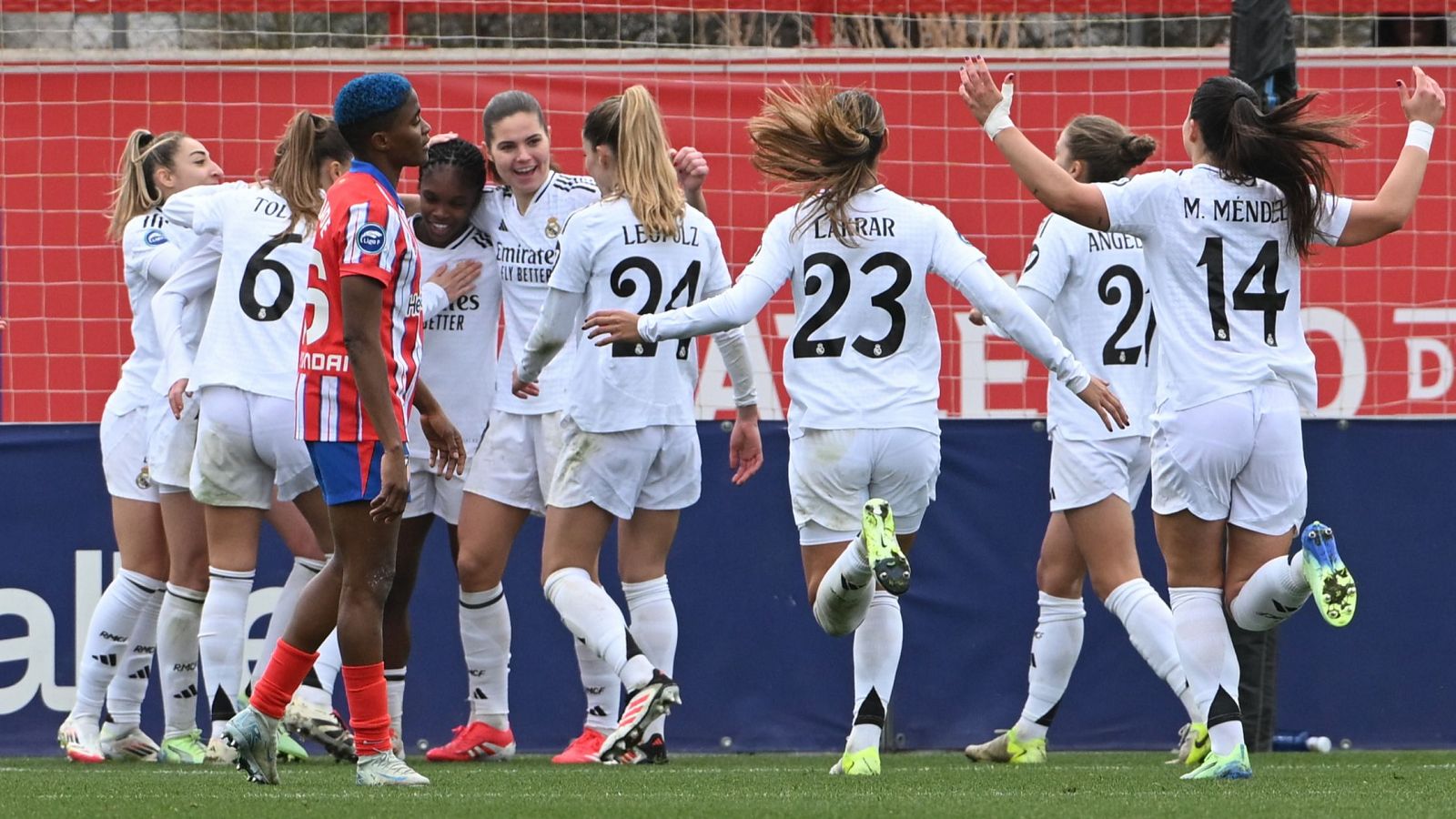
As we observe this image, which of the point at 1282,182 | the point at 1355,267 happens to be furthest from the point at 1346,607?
the point at 1355,267

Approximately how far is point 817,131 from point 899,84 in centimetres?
452

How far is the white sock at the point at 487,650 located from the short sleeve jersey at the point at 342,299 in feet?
6.37

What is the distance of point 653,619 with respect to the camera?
269 inches

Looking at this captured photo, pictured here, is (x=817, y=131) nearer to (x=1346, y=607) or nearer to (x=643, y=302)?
(x=643, y=302)

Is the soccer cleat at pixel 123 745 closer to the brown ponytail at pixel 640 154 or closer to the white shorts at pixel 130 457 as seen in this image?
the white shorts at pixel 130 457

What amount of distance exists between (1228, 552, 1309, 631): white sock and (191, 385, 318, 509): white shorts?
308 centimetres

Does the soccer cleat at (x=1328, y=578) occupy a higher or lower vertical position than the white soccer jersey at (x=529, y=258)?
lower

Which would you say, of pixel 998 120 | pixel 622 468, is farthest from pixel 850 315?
pixel 622 468

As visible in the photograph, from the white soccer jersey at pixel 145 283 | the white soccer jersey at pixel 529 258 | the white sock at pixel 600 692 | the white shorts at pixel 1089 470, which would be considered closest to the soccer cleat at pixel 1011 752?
the white shorts at pixel 1089 470

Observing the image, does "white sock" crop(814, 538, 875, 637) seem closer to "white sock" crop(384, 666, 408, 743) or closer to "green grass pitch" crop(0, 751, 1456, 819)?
"green grass pitch" crop(0, 751, 1456, 819)

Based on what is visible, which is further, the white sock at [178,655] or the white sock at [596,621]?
the white sock at [178,655]

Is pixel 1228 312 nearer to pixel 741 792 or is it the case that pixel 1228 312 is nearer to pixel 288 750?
pixel 741 792

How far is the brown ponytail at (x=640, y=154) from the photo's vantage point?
6562mm

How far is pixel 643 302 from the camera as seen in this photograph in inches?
260
